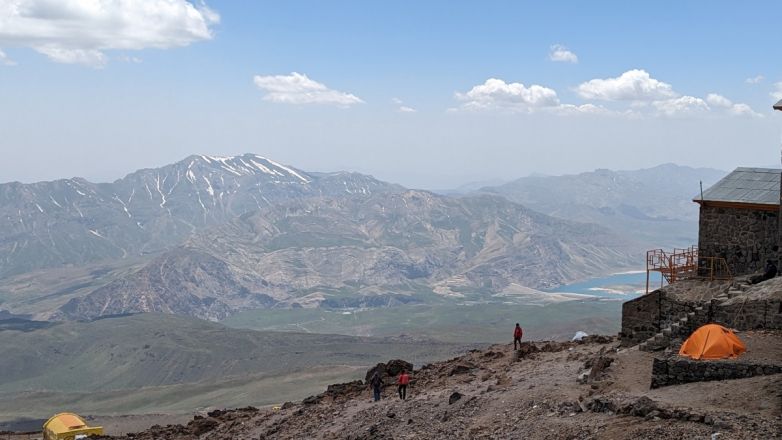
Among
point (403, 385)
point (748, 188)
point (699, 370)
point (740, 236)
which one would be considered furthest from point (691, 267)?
point (403, 385)

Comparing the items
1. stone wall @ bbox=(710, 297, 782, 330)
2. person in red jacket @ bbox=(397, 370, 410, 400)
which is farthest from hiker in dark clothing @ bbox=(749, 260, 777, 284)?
person in red jacket @ bbox=(397, 370, 410, 400)

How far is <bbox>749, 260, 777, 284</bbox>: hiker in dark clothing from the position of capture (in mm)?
30006

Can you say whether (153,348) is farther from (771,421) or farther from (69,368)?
(771,421)

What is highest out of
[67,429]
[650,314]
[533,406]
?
[650,314]

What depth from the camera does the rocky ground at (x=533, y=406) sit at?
18.9m

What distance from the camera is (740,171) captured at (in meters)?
33.5

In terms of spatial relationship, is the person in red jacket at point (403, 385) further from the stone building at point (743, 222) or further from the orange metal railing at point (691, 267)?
the stone building at point (743, 222)

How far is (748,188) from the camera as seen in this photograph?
32.2m

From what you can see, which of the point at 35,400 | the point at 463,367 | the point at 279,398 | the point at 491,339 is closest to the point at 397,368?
the point at 463,367

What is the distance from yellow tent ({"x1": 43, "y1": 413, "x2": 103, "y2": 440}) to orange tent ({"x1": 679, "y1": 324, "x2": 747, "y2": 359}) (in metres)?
30.6

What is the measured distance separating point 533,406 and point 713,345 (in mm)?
5170

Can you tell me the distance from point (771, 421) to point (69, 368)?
194 meters

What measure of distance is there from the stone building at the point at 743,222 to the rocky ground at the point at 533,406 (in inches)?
216

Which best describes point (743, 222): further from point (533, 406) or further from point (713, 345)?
point (533, 406)
